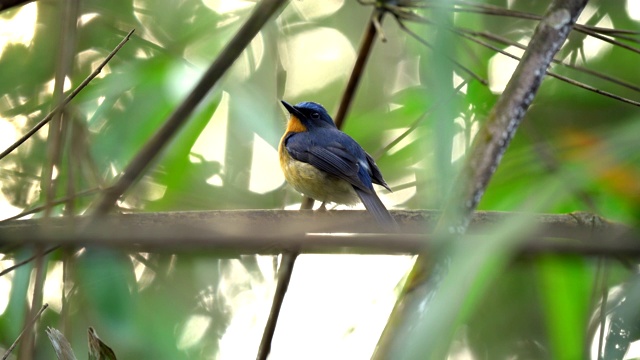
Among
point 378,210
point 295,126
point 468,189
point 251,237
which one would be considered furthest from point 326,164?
point 468,189

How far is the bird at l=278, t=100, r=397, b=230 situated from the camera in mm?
3488

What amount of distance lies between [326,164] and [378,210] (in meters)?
0.98

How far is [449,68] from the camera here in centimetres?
145

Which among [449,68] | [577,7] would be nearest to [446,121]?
[449,68]

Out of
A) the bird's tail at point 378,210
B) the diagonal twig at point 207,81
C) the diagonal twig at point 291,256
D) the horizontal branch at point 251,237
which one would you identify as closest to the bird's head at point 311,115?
the bird's tail at point 378,210

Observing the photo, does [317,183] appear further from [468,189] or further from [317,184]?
[468,189]

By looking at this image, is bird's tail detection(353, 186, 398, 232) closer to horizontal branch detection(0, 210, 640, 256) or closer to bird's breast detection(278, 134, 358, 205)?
horizontal branch detection(0, 210, 640, 256)

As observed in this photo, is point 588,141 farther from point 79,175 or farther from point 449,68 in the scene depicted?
point 79,175

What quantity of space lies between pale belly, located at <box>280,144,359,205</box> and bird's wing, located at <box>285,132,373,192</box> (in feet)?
0.13

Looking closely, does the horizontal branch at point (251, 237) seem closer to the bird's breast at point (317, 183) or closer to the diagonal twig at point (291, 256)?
the diagonal twig at point (291, 256)

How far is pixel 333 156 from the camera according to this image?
12.0 feet

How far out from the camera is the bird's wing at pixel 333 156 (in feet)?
11.3

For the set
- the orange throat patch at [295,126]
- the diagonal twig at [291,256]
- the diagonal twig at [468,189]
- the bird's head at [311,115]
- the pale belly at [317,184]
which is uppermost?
the orange throat patch at [295,126]

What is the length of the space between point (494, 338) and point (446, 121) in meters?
1.85
